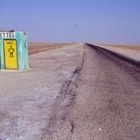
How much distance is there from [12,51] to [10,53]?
6.8 inches

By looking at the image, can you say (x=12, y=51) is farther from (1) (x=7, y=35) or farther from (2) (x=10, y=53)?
(1) (x=7, y=35)

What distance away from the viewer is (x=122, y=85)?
1469cm

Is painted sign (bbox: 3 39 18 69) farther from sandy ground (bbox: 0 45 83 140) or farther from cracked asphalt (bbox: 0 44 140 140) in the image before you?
cracked asphalt (bbox: 0 44 140 140)

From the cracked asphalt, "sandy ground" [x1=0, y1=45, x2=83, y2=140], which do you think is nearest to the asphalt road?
the cracked asphalt

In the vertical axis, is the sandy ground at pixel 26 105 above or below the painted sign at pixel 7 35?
below

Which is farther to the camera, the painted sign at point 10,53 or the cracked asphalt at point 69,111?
the painted sign at point 10,53

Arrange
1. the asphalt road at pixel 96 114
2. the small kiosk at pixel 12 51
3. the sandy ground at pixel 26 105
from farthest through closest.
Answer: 1. the small kiosk at pixel 12 51
2. the sandy ground at pixel 26 105
3. the asphalt road at pixel 96 114

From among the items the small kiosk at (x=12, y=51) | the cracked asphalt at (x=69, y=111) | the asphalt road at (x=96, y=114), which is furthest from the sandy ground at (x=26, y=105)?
the small kiosk at (x=12, y=51)

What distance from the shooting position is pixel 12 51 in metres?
21.2

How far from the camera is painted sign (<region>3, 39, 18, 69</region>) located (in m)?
21.2

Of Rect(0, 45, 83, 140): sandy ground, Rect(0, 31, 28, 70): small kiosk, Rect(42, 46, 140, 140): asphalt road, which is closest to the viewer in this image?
Rect(42, 46, 140, 140): asphalt road

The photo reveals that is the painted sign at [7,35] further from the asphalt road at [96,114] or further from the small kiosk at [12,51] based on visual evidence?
the asphalt road at [96,114]

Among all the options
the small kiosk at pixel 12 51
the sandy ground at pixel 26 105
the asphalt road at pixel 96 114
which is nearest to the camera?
the asphalt road at pixel 96 114

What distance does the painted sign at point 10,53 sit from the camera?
21.2 meters
